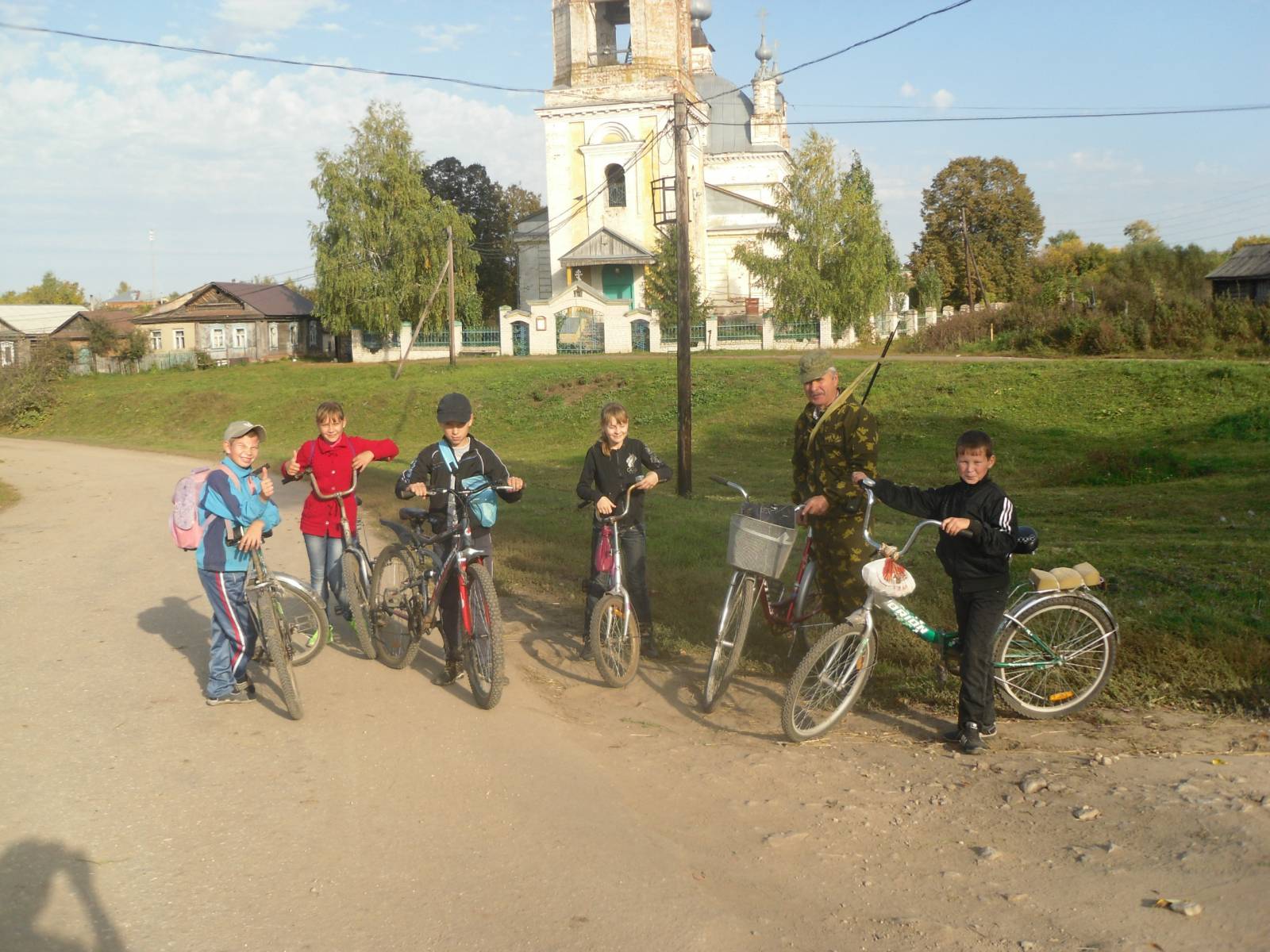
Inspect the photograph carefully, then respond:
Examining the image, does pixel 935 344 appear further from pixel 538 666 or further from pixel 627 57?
pixel 538 666

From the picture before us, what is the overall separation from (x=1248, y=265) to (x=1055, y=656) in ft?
163

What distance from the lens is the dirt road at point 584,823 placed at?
13.5 feet

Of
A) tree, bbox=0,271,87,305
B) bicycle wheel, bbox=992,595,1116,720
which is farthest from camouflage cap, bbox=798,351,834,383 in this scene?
tree, bbox=0,271,87,305

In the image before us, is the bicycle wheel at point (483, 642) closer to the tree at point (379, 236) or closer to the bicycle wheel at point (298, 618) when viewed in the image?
the bicycle wheel at point (298, 618)

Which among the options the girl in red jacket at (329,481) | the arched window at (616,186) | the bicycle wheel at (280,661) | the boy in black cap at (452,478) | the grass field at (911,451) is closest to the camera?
the bicycle wheel at (280,661)

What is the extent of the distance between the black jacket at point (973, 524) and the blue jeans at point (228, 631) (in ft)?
12.8

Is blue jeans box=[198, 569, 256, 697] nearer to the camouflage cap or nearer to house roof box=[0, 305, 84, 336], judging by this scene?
the camouflage cap

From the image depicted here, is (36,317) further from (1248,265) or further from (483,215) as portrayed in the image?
(1248,265)

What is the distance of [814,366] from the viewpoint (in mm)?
6953

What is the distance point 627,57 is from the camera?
53.4 m

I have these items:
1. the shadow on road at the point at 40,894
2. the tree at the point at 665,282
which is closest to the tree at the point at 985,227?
the tree at the point at 665,282

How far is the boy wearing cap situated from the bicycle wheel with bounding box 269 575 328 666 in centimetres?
22

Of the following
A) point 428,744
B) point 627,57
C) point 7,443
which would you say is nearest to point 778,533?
point 428,744

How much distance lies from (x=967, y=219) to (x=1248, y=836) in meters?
70.1
